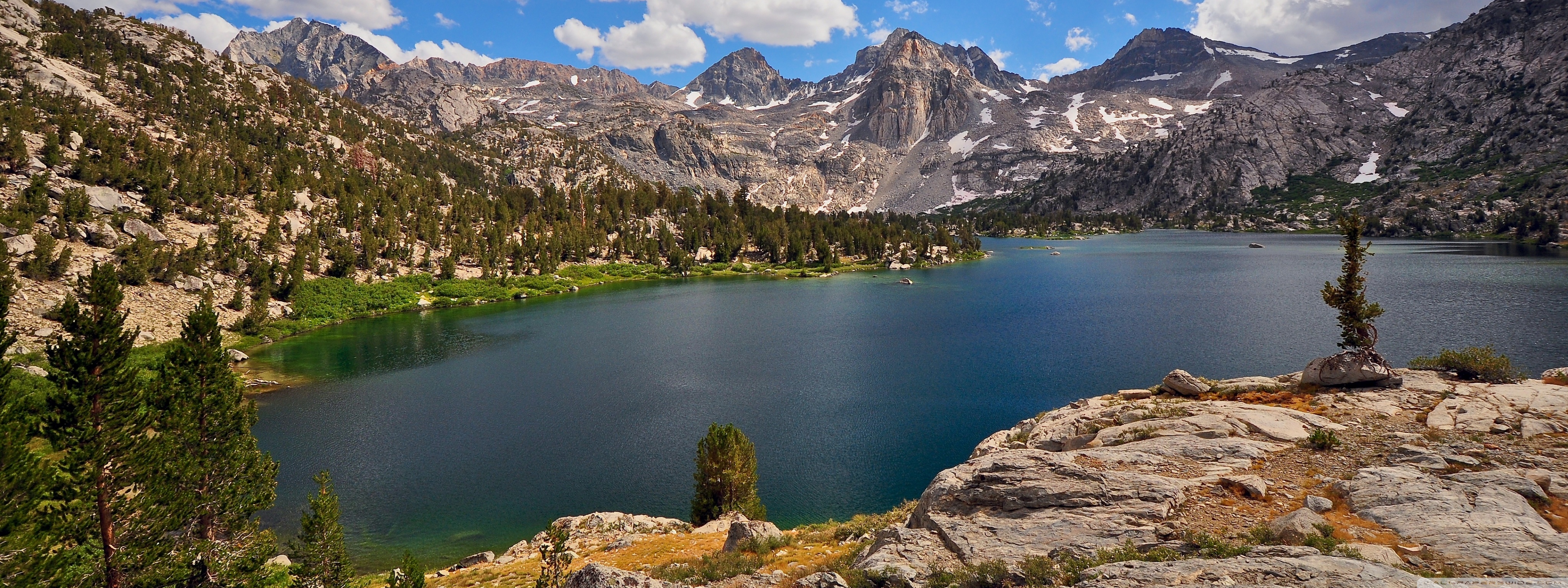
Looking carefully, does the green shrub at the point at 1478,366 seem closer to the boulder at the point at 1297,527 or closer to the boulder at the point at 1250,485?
the boulder at the point at 1250,485

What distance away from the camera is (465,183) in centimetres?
16738

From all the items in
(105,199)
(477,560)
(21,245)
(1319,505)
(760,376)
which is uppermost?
(105,199)

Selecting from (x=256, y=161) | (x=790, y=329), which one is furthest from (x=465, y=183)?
(x=790, y=329)

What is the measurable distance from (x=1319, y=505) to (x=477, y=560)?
25903 millimetres

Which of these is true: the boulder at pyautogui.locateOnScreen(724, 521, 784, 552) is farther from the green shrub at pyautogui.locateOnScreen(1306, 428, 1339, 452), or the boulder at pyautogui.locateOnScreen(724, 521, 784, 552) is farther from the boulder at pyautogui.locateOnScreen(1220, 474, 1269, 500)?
the green shrub at pyautogui.locateOnScreen(1306, 428, 1339, 452)

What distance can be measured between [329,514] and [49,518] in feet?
17.7

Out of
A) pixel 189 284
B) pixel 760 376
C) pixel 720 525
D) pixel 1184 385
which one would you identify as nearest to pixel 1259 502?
pixel 1184 385

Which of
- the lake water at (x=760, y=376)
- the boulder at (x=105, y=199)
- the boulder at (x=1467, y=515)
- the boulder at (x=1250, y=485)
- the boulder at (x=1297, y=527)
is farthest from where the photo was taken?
the boulder at (x=105, y=199)

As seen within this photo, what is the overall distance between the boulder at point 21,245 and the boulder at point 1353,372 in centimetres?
9091

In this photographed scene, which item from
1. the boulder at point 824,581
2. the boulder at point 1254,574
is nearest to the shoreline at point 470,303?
the boulder at point 824,581

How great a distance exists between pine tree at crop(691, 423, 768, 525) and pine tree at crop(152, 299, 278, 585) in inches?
570

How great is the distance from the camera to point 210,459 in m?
20.0

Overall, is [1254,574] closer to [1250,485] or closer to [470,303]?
[1250,485]

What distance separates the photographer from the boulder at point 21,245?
54.9 metres
